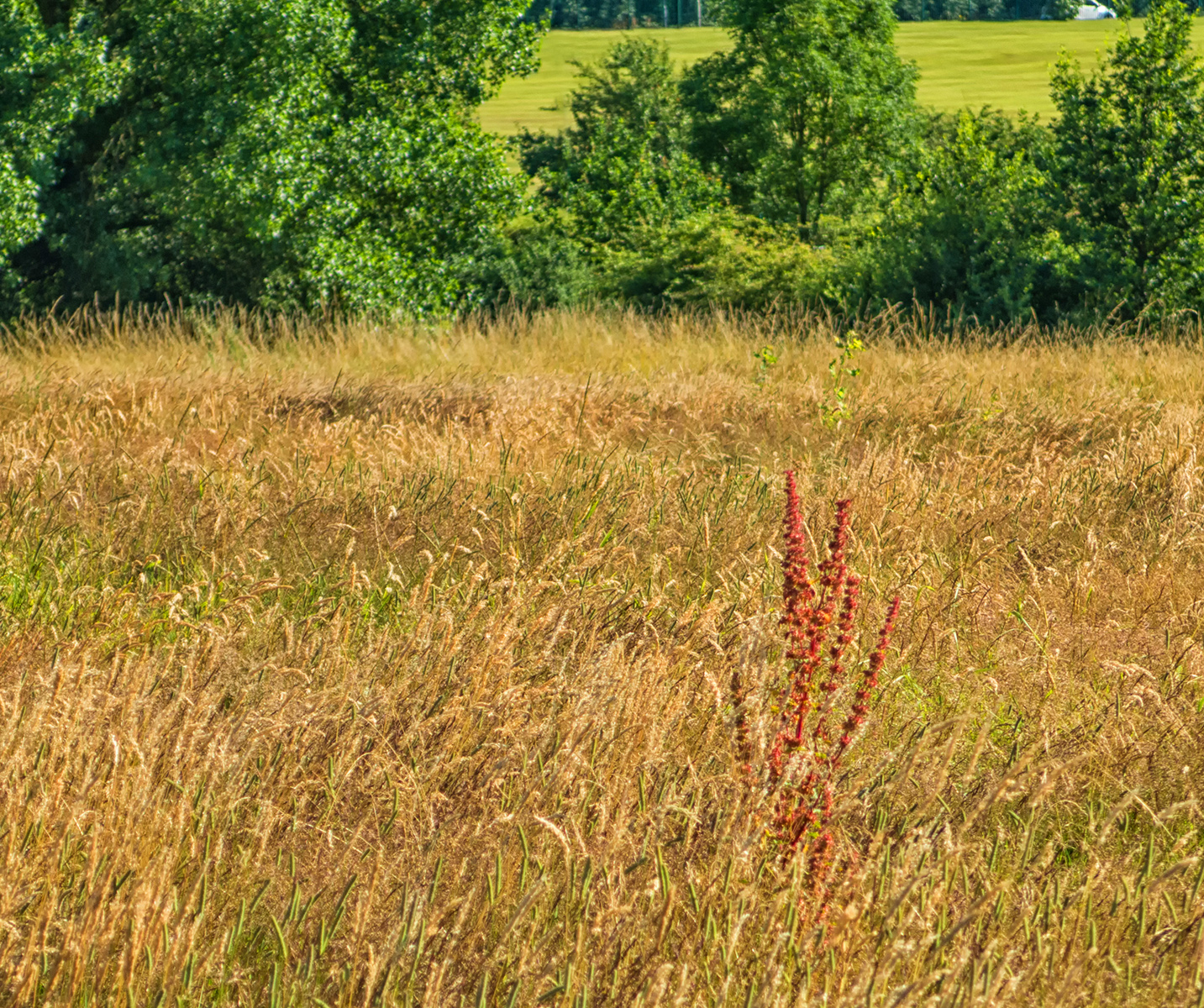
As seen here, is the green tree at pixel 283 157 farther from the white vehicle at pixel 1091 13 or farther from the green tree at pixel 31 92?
the white vehicle at pixel 1091 13

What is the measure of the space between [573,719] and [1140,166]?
14.2 m

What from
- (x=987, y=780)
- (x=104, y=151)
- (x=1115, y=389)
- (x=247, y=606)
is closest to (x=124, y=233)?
(x=104, y=151)

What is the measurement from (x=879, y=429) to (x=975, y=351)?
9.95ft

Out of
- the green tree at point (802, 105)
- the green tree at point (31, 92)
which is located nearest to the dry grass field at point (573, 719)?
the green tree at point (31, 92)

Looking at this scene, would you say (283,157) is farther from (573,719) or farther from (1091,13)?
(1091,13)

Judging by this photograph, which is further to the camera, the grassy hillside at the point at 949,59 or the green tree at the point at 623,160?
the grassy hillside at the point at 949,59

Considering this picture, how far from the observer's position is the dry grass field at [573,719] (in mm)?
1934

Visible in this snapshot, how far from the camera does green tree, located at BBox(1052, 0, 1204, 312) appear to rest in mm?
14172

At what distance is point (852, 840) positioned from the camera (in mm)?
2543

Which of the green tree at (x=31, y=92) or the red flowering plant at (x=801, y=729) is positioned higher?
the green tree at (x=31, y=92)

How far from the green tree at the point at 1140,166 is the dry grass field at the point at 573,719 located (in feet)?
28.0

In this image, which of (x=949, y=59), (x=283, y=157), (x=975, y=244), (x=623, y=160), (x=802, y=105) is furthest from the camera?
(x=949, y=59)

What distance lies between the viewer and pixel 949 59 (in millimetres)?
70000

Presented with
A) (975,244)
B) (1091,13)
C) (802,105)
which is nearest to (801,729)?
(975,244)
